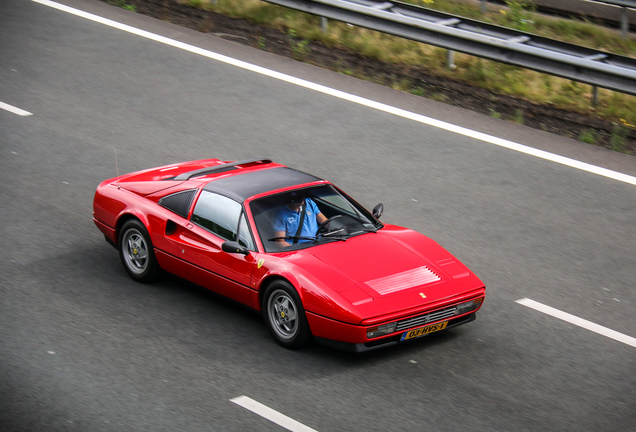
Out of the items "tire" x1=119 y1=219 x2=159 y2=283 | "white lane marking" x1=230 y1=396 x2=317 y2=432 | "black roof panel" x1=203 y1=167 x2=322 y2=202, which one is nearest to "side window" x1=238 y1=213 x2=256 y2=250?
"black roof panel" x1=203 y1=167 x2=322 y2=202

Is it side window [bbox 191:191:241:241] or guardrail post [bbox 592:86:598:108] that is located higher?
guardrail post [bbox 592:86:598:108]

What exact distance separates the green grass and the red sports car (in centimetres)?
588

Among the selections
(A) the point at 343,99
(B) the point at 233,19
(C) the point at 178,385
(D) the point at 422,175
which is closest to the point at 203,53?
A: (B) the point at 233,19

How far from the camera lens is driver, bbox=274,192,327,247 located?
7.87m

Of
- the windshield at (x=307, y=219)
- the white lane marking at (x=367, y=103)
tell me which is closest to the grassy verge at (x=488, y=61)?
the white lane marking at (x=367, y=103)

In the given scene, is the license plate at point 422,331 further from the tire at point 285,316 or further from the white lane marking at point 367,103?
the white lane marking at point 367,103

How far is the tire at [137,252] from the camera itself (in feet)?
27.8

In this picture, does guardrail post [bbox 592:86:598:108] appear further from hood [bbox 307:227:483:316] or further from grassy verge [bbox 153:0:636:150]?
hood [bbox 307:227:483:316]

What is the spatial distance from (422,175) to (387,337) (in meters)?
4.66

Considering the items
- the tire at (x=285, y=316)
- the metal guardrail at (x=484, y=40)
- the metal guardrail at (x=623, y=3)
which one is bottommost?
the tire at (x=285, y=316)

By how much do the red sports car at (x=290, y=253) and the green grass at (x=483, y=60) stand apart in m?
5.88

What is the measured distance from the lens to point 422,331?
718cm

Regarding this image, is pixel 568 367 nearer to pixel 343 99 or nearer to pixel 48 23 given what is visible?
pixel 343 99

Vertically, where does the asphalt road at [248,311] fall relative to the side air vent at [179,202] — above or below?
below
